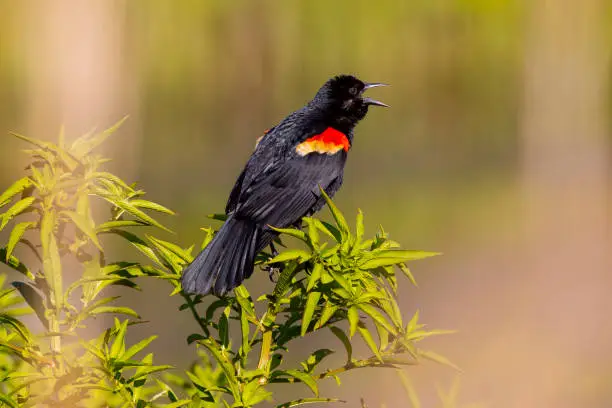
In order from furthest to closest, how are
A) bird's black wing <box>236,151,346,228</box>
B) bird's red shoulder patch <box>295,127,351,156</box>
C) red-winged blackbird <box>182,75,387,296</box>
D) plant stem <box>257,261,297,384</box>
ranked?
bird's red shoulder patch <box>295,127,351,156</box>
bird's black wing <box>236,151,346,228</box>
red-winged blackbird <box>182,75,387,296</box>
plant stem <box>257,261,297,384</box>

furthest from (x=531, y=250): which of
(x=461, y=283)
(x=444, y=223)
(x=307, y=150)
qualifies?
(x=307, y=150)

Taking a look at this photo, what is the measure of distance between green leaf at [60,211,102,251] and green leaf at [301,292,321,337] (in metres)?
0.20

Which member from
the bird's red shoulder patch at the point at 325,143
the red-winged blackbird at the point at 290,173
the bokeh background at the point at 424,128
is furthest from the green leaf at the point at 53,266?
the bokeh background at the point at 424,128

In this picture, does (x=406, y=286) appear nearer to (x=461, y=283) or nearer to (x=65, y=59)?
(x=461, y=283)

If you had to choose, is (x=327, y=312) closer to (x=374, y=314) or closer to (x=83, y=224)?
(x=374, y=314)

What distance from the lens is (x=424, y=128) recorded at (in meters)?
8.05

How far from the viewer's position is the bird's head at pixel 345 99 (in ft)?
7.00

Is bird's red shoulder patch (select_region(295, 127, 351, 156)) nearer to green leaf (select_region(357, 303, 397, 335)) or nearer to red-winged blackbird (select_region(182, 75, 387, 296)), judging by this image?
red-winged blackbird (select_region(182, 75, 387, 296))

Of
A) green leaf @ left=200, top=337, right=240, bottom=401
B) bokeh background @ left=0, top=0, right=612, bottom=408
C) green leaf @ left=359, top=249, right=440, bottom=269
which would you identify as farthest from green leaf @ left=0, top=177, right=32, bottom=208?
bokeh background @ left=0, top=0, right=612, bottom=408

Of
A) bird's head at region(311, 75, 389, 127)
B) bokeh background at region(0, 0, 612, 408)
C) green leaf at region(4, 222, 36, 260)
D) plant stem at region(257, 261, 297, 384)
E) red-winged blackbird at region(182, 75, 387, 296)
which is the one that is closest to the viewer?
green leaf at region(4, 222, 36, 260)

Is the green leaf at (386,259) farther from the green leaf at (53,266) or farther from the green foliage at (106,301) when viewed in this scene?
→ the green leaf at (53,266)

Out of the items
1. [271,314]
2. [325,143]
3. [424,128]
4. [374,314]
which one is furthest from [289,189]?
[424,128]

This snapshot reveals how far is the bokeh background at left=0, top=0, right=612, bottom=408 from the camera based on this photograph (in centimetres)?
445

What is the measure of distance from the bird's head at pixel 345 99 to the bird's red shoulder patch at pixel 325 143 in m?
0.14
